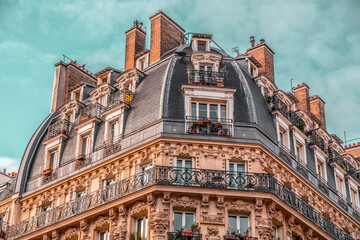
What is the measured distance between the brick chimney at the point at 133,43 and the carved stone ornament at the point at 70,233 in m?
7.82

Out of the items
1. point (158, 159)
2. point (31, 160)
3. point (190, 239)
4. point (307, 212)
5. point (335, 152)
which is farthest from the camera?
point (335, 152)

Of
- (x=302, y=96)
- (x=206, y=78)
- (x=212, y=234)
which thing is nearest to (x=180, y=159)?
(x=212, y=234)

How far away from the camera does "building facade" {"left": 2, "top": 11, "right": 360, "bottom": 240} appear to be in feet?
74.5

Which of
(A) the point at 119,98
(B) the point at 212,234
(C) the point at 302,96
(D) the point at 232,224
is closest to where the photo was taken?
(B) the point at 212,234

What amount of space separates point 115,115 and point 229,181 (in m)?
5.48

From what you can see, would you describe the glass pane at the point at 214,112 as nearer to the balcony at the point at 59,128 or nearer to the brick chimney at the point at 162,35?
the brick chimney at the point at 162,35

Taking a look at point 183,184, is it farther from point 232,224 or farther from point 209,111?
point 209,111

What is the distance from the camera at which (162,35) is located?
2884 centimetres

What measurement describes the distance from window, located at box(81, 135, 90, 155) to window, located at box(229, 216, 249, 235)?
6.60m

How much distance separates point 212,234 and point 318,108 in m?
13.6

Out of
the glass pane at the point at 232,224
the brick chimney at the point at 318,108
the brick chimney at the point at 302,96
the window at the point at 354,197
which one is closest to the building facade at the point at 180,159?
the glass pane at the point at 232,224

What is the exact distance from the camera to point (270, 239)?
73.7 ft

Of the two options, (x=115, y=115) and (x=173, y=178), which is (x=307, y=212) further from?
(x=115, y=115)

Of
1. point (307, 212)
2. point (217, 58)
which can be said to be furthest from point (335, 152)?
point (217, 58)
